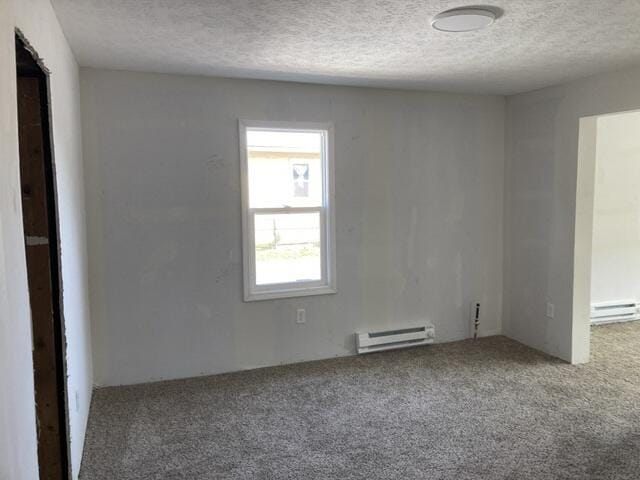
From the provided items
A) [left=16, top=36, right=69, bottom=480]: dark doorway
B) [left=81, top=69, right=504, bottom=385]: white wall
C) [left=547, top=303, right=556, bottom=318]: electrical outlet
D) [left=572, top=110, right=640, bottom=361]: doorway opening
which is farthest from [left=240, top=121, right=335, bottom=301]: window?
[left=572, top=110, right=640, bottom=361]: doorway opening

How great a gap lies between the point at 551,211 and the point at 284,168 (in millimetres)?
2428

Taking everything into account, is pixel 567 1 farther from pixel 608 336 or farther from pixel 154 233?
pixel 608 336

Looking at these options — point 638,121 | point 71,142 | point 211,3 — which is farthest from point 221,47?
point 638,121

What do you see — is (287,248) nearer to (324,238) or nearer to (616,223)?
(324,238)

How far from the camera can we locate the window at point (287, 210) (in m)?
4.05

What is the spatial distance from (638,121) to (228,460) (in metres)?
5.21

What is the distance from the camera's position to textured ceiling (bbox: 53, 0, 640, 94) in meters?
2.34

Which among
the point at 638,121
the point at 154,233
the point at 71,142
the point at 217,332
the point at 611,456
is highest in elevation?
the point at 638,121

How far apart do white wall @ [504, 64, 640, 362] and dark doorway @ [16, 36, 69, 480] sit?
3862 mm

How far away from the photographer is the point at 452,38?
2822mm

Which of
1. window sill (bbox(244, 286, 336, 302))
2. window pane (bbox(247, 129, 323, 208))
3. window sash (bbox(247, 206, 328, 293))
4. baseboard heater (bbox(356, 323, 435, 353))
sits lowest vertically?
baseboard heater (bbox(356, 323, 435, 353))

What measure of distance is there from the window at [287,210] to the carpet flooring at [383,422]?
76 cm

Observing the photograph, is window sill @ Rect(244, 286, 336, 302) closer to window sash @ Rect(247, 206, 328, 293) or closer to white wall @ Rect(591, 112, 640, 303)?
window sash @ Rect(247, 206, 328, 293)

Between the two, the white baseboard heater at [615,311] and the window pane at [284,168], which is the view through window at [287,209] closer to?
the window pane at [284,168]
